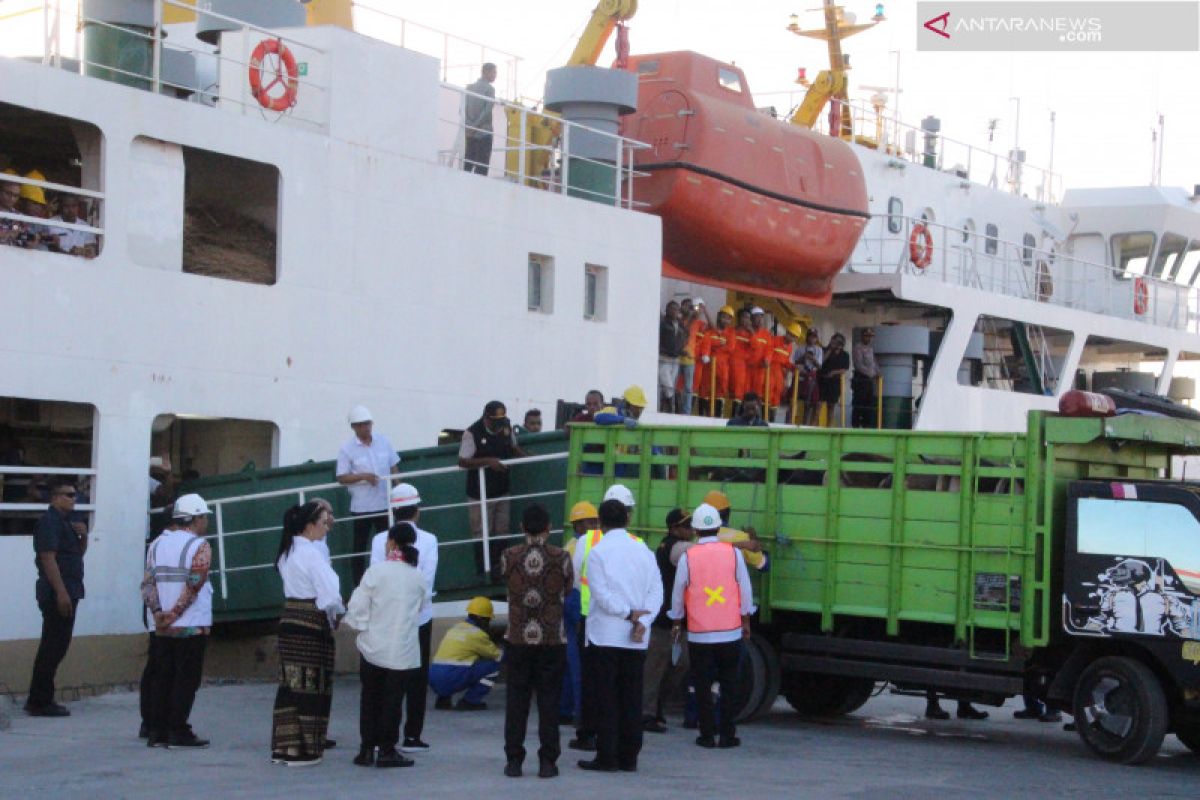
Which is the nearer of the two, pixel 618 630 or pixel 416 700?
pixel 618 630

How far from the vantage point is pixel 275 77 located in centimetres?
1509

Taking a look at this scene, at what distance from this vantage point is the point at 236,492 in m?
14.0

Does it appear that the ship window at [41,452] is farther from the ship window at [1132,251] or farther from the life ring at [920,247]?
the ship window at [1132,251]

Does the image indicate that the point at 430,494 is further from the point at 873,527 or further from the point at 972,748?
the point at 972,748

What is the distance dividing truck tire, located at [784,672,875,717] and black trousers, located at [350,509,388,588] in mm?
3385

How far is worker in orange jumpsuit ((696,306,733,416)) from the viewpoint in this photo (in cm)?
1961

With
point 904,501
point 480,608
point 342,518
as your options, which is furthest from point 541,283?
point 904,501

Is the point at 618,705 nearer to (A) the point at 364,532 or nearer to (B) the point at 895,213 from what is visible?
(A) the point at 364,532

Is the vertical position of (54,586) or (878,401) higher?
(878,401)

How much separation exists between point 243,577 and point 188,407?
148cm

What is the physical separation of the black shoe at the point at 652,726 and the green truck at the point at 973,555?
2.18 feet

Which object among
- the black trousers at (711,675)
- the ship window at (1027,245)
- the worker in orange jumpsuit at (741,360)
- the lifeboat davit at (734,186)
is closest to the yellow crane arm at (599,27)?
the lifeboat davit at (734,186)

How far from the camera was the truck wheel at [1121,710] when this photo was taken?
33.6 feet

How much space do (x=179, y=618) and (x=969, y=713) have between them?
21.6ft
